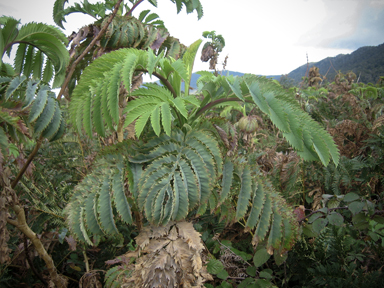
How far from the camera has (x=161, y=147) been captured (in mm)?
963

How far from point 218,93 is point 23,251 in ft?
5.21

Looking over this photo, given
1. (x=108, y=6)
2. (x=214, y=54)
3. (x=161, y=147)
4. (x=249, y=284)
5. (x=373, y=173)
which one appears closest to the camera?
(x=161, y=147)

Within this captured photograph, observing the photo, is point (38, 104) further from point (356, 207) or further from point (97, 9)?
point (356, 207)

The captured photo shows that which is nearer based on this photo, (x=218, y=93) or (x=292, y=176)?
(x=218, y=93)

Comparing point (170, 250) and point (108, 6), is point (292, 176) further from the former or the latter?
point (108, 6)

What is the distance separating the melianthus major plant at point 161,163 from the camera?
0.85 meters

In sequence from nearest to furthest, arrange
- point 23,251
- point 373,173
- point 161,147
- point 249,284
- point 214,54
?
1. point 161,147
2. point 249,284
3. point 23,251
4. point 373,173
5. point 214,54

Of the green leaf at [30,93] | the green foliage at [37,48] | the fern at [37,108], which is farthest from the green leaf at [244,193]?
the green foliage at [37,48]

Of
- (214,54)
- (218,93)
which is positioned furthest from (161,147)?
(214,54)

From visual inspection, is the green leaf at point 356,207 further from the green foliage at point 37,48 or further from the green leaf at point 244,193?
the green foliage at point 37,48

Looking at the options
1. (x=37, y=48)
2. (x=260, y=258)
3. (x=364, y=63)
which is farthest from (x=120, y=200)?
(x=364, y=63)

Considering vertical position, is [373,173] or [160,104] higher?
[160,104]

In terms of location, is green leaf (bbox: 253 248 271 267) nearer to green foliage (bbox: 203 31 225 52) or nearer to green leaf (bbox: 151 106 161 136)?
green leaf (bbox: 151 106 161 136)

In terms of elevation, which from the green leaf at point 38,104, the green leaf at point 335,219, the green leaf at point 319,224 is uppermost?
the green leaf at point 38,104
